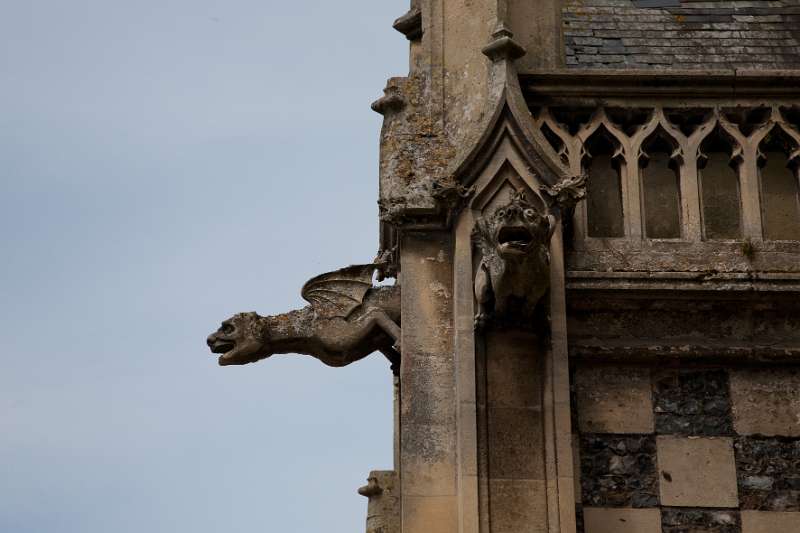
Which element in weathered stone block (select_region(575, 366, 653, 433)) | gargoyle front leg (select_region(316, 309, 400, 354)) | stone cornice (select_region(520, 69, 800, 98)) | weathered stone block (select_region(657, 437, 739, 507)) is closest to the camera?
weathered stone block (select_region(657, 437, 739, 507))

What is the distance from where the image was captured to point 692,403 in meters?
10.1

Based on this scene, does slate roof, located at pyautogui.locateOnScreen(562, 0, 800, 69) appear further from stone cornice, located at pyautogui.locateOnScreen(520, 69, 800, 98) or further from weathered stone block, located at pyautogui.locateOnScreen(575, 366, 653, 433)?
weathered stone block, located at pyautogui.locateOnScreen(575, 366, 653, 433)

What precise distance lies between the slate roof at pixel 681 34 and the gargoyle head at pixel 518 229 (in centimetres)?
210

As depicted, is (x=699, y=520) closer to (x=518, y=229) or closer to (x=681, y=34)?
(x=518, y=229)

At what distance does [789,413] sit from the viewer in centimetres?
1008

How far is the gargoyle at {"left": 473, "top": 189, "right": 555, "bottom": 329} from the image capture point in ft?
31.3

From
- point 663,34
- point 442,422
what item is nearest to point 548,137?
point 663,34

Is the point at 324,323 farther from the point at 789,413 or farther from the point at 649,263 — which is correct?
the point at 789,413

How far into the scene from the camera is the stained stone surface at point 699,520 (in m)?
9.71

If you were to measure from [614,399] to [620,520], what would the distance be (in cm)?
70

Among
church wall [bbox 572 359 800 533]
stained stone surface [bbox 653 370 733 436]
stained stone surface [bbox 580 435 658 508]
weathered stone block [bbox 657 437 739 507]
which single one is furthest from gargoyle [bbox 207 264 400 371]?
weathered stone block [bbox 657 437 739 507]

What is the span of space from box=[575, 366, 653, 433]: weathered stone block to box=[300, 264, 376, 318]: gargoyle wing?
4.43ft

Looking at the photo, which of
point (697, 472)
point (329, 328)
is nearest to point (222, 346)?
point (329, 328)

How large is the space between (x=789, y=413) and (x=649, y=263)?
1.11 meters
